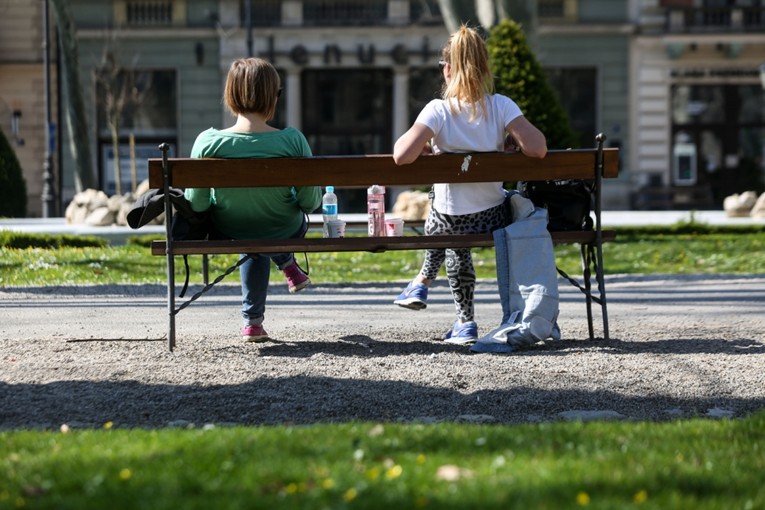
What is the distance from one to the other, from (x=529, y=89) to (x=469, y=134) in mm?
8280

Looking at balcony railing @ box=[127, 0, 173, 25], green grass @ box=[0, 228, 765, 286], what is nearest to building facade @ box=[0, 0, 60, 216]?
balcony railing @ box=[127, 0, 173, 25]

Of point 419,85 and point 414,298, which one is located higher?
point 419,85

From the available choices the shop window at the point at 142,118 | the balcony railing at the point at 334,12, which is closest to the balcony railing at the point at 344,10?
the balcony railing at the point at 334,12

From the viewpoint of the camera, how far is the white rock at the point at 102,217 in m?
17.5

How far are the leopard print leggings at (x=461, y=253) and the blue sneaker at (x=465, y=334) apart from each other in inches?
2.3

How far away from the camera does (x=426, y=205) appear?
47.2 feet

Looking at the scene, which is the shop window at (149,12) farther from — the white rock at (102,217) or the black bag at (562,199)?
the black bag at (562,199)

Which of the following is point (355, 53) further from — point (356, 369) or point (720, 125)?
point (356, 369)

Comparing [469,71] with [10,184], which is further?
[10,184]

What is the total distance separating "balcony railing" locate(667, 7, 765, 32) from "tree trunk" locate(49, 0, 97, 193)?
17293 millimetres

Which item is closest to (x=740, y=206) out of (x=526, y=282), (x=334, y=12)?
(x=334, y=12)

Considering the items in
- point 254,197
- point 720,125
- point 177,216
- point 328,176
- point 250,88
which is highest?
point 720,125

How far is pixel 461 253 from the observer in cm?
519

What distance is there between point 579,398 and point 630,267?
714 cm
